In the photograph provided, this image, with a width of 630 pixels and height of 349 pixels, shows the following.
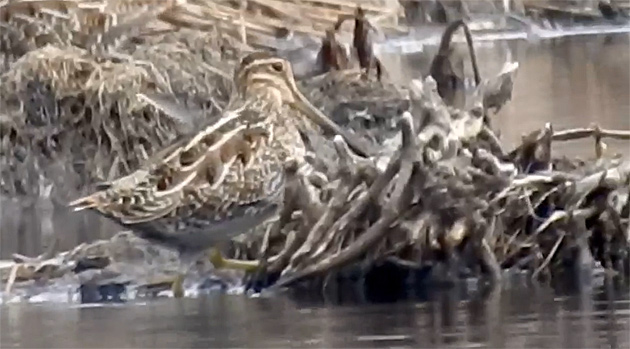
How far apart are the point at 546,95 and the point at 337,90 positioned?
264 mm

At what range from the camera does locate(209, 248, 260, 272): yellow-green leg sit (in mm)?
1303

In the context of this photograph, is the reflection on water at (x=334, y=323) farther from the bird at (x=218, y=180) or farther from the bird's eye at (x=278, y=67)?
the bird's eye at (x=278, y=67)

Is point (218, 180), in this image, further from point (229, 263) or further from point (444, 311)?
point (444, 311)

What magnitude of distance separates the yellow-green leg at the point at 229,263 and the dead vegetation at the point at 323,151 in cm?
1

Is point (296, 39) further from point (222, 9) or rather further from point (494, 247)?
point (494, 247)

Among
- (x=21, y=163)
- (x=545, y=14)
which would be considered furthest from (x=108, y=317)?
(x=545, y=14)

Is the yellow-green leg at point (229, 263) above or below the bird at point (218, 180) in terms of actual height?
below

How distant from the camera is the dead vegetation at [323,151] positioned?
130 centimetres

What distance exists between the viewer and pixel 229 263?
1302 millimetres

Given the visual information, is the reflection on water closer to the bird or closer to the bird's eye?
the bird

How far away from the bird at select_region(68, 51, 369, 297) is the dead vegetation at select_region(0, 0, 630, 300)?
2cm

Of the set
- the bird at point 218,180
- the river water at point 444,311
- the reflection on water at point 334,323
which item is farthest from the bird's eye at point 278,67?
the reflection on water at point 334,323

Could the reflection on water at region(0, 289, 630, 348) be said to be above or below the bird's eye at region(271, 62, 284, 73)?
below

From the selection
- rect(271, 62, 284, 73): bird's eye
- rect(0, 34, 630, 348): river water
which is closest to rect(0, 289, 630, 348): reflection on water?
rect(0, 34, 630, 348): river water
